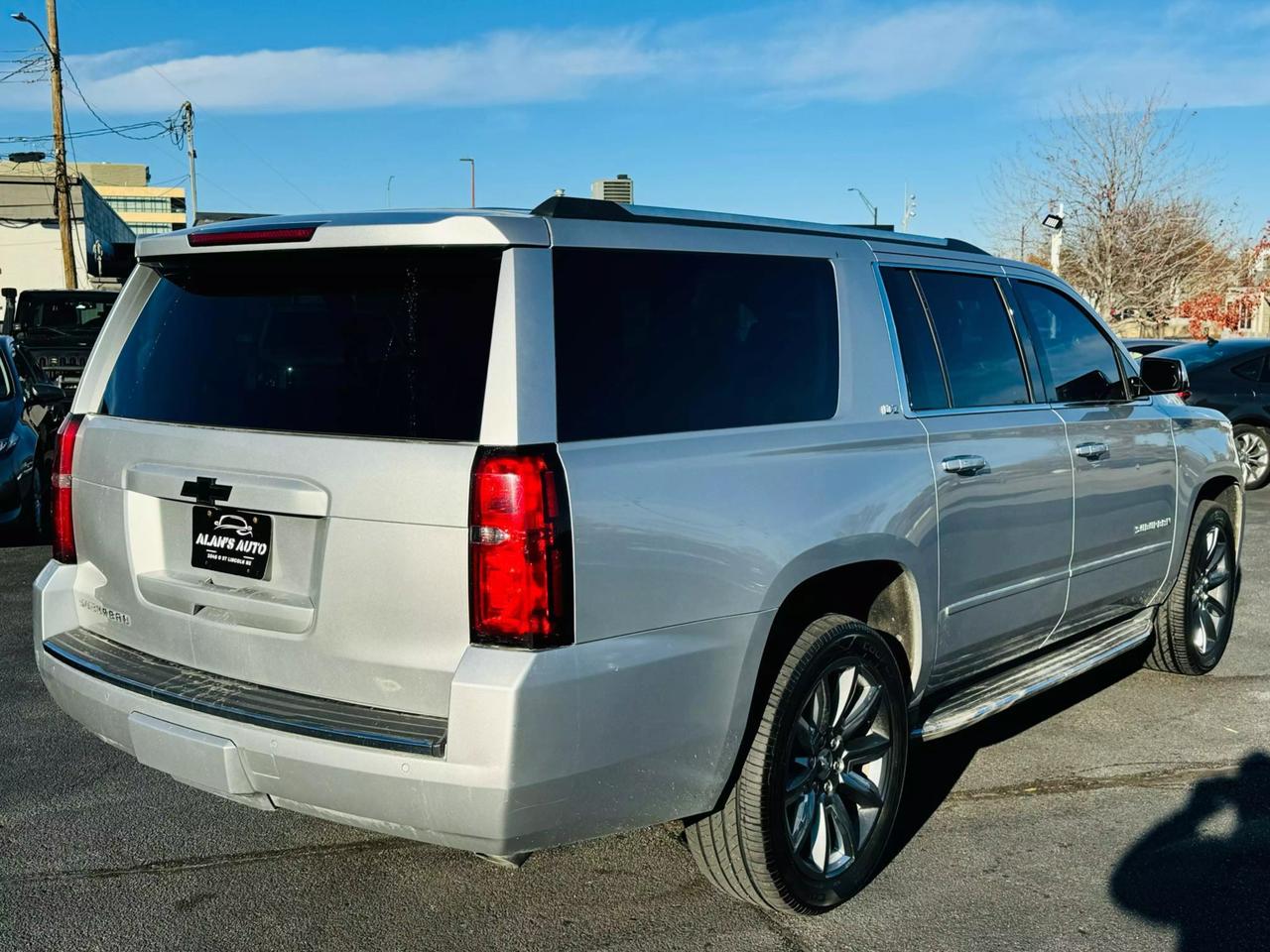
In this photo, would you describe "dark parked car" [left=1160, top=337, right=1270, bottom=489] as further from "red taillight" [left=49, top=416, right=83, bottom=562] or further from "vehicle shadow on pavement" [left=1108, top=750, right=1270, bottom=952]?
"red taillight" [left=49, top=416, right=83, bottom=562]

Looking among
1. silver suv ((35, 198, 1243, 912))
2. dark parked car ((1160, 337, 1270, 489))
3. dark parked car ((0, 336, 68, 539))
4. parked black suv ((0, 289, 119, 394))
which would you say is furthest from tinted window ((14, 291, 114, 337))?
silver suv ((35, 198, 1243, 912))

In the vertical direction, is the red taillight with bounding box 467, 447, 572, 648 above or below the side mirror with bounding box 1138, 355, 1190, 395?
below

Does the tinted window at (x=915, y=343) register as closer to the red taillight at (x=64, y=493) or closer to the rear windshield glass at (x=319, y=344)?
the rear windshield glass at (x=319, y=344)

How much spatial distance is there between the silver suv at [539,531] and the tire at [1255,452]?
10510 millimetres

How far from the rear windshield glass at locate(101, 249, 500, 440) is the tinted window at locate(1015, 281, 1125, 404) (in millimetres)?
2684

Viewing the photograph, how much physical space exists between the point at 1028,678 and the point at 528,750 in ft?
7.69

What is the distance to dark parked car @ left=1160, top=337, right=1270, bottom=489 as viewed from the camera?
13250 mm

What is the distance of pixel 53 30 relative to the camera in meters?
31.2

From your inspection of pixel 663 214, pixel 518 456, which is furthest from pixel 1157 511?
pixel 518 456

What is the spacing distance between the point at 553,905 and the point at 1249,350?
12428mm

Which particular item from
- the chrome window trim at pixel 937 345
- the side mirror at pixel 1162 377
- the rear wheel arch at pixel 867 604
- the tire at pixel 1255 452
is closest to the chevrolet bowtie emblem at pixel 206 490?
the rear wheel arch at pixel 867 604

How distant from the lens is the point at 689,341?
10.7 ft

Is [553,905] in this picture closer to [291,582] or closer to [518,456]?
[291,582]

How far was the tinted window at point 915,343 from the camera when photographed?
4.00 metres
